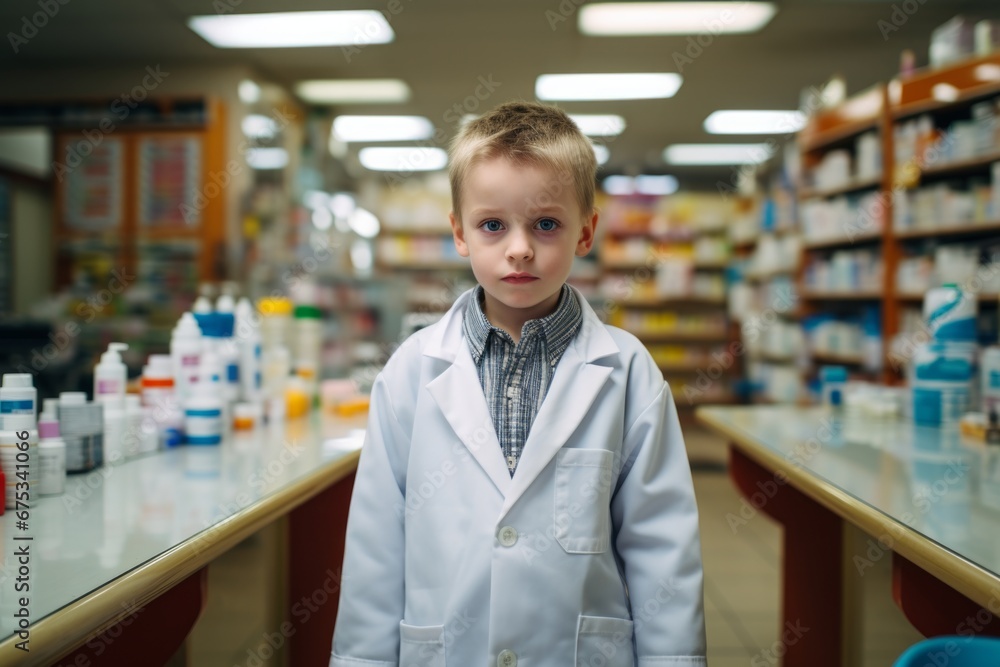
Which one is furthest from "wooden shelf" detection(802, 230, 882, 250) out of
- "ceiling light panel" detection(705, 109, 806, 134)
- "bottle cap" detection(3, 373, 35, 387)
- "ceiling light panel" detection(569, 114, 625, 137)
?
"bottle cap" detection(3, 373, 35, 387)

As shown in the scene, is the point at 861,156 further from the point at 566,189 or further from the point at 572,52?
the point at 566,189

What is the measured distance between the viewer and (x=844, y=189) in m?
4.88

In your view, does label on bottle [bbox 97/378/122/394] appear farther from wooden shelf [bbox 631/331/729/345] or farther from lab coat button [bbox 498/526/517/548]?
wooden shelf [bbox 631/331/729/345]

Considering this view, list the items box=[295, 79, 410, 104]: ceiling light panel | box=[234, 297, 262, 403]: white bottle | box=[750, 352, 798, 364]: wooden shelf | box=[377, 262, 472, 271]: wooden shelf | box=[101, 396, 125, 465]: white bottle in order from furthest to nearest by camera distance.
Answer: box=[377, 262, 472, 271]: wooden shelf < box=[750, 352, 798, 364]: wooden shelf < box=[295, 79, 410, 104]: ceiling light panel < box=[234, 297, 262, 403]: white bottle < box=[101, 396, 125, 465]: white bottle

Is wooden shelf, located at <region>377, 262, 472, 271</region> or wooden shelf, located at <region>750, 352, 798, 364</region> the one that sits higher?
wooden shelf, located at <region>377, 262, 472, 271</region>

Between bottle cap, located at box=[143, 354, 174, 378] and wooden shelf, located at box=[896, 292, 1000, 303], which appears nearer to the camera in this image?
bottle cap, located at box=[143, 354, 174, 378]

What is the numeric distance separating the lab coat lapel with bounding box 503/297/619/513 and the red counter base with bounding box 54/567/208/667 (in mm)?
570

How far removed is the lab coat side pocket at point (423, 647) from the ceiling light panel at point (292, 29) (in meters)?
4.63

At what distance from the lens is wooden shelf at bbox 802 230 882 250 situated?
4.62 meters

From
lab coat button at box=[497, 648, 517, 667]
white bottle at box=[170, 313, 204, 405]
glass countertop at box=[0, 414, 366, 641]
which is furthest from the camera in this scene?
white bottle at box=[170, 313, 204, 405]

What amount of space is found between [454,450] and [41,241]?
7.47m

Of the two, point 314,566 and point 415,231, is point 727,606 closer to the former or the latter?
point 314,566

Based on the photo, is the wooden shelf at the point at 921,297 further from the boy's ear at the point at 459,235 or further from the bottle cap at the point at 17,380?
the bottle cap at the point at 17,380

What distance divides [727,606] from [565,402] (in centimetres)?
232
